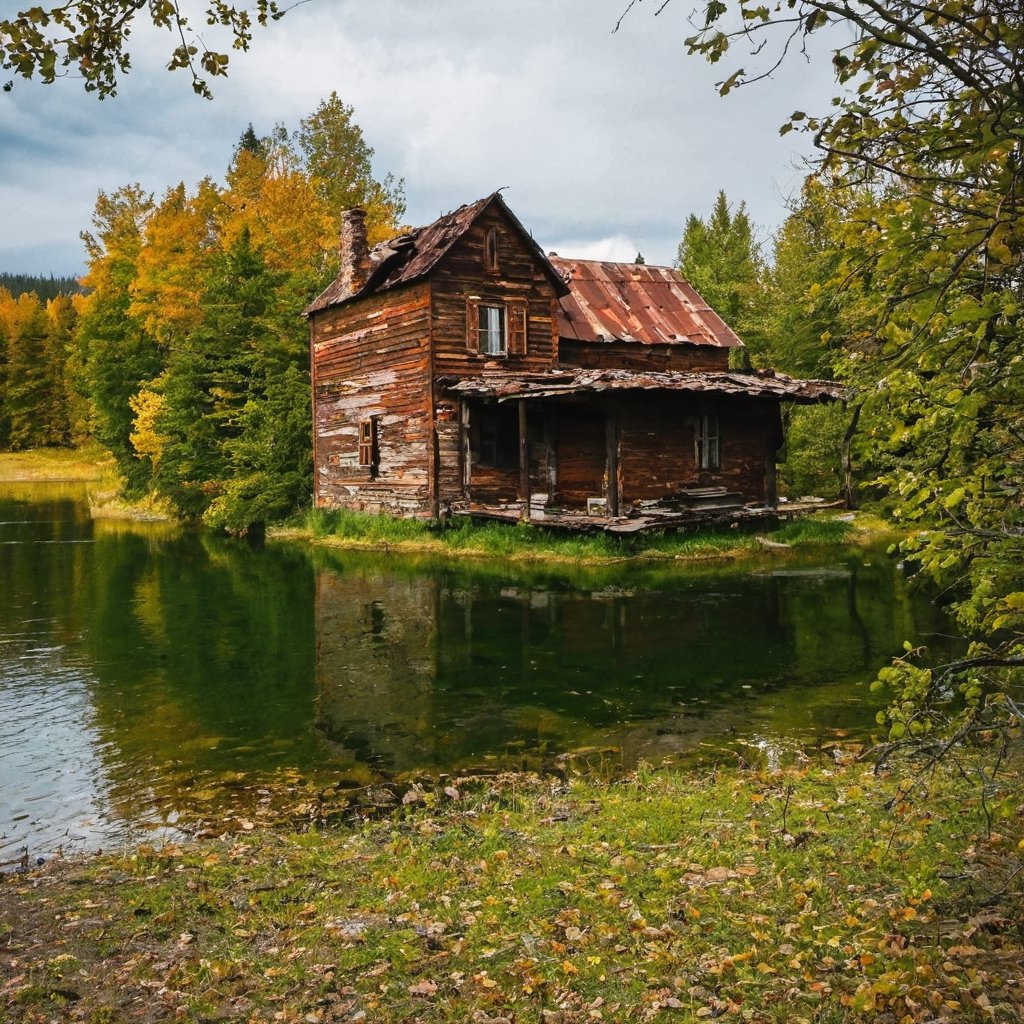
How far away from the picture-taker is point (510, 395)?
74.1 ft

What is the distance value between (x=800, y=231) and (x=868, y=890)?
39659mm

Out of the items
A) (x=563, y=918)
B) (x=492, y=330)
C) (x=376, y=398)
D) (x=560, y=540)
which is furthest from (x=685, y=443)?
(x=563, y=918)

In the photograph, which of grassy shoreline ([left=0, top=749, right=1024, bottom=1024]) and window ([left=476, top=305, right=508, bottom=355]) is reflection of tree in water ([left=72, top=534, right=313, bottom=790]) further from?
window ([left=476, top=305, right=508, bottom=355])

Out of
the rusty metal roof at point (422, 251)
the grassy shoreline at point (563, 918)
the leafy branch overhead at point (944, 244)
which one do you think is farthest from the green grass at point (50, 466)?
the leafy branch overhead at point (944, 244)

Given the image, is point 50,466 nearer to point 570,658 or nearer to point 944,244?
point 570,658

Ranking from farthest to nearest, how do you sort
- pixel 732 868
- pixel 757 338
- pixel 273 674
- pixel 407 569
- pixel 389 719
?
pixel 757 338 < pixel 407 569 < pixel 273 674 < pixel 389 719 < pixel 732 868

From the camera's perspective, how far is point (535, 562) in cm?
2205

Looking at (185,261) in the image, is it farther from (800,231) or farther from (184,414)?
(800,231)

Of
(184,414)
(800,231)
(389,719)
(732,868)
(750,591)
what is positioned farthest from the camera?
(800,231)

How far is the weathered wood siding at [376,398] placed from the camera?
26.4 m

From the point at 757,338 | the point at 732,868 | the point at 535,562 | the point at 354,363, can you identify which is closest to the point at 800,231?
the point at 757,338

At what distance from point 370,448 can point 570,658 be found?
1721cm

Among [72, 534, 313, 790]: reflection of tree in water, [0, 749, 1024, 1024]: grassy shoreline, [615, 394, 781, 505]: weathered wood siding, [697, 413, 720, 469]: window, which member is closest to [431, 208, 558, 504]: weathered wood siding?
[615, 394, 781, 505]: weathered wood siding

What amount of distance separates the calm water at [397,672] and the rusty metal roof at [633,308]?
1172 cm
